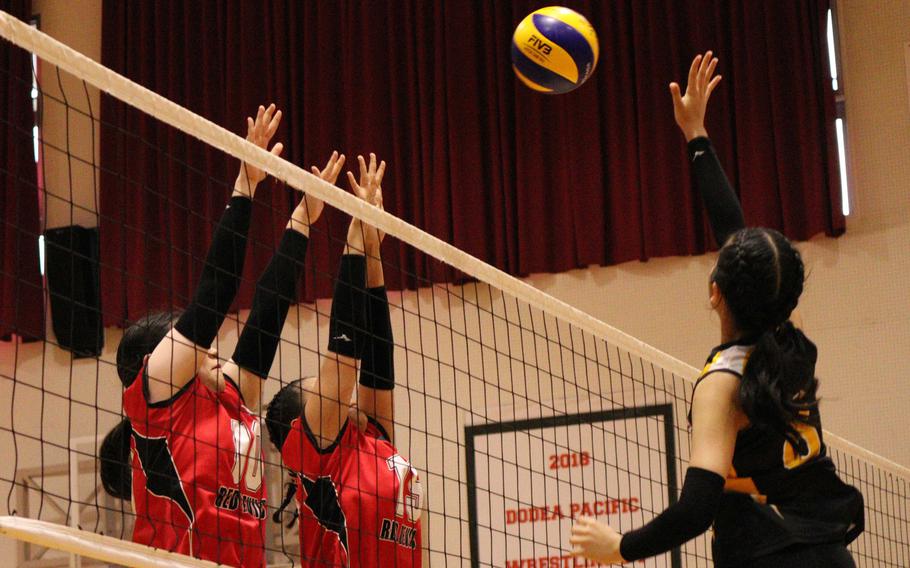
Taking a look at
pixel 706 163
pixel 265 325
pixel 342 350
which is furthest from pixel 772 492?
pixel 265 325

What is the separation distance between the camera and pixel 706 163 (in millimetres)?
3057

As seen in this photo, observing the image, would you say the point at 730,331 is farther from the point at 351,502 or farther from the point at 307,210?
the point at 307,210

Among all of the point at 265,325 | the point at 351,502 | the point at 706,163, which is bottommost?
the point at 351,502

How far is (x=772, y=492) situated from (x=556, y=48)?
352 cm

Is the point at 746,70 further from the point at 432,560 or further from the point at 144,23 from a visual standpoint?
the point at 144,23

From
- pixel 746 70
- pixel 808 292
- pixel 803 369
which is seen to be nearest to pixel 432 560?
pixel 808 292

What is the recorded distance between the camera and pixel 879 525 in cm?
719

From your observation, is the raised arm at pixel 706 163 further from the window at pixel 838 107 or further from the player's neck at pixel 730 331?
the window at pixel 838 107

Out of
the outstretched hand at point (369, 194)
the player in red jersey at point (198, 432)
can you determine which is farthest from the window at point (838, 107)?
the player in red jersey at point (198, 432)

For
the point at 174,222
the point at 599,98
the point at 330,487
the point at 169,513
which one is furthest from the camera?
the point at 174,222

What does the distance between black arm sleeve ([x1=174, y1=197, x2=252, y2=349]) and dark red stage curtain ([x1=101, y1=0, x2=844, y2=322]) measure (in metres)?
4.30

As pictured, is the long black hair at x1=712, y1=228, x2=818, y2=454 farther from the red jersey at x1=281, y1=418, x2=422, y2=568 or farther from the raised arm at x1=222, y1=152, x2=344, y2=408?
the raised arm at x1=222, y1=152, x2=344, y2=408

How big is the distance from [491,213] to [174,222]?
2.55 metres

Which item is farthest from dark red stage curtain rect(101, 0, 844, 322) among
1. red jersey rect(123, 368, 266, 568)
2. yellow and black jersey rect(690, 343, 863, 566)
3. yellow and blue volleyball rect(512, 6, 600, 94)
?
yellow and black jersey rect(690, 343, 863, 566)
